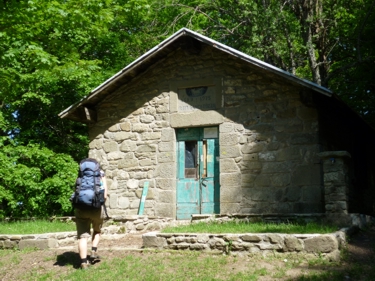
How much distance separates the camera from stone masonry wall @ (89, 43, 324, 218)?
28.9 ft

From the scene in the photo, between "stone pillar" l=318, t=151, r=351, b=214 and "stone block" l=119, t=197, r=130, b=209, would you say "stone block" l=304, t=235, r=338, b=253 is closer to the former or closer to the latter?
"stone pillar" l=318, t=151, r=351, b=214

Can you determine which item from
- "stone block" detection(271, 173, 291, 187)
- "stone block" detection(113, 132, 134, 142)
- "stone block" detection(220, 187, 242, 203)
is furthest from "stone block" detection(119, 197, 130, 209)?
"stone block" detection(271, 173, 291, 187)

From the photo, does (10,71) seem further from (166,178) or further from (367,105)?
(367,105)

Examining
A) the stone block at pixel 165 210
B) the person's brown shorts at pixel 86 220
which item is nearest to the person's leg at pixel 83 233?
the person's brown shorts at pixel 86 220

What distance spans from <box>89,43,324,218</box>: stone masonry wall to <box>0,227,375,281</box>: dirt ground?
5.10 ft

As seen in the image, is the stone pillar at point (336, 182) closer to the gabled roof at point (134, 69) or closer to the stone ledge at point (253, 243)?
the stone ledge at point (253, 243)

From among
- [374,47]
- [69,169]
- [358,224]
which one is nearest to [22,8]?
[69,169]

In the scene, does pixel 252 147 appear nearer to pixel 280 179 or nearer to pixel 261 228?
pixel 280 179

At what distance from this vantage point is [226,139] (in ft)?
31.0

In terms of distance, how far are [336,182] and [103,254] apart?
4139 millimetres

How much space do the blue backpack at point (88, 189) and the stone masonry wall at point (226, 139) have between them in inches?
138

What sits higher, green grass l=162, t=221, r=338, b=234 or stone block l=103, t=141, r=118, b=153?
stone block l=103, t=141, r=118, b=153

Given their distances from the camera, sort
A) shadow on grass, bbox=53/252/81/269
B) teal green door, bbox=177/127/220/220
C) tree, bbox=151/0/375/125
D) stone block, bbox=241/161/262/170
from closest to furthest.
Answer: shadow on grass, bbox=53/252/81/269 → stone block, bbox=241/161/262/170 → teal green door, bbox=177/127/220/220 → tree, bbox=151/0/375/125

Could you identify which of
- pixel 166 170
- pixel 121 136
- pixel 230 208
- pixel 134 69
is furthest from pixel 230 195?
pixel 134 69
